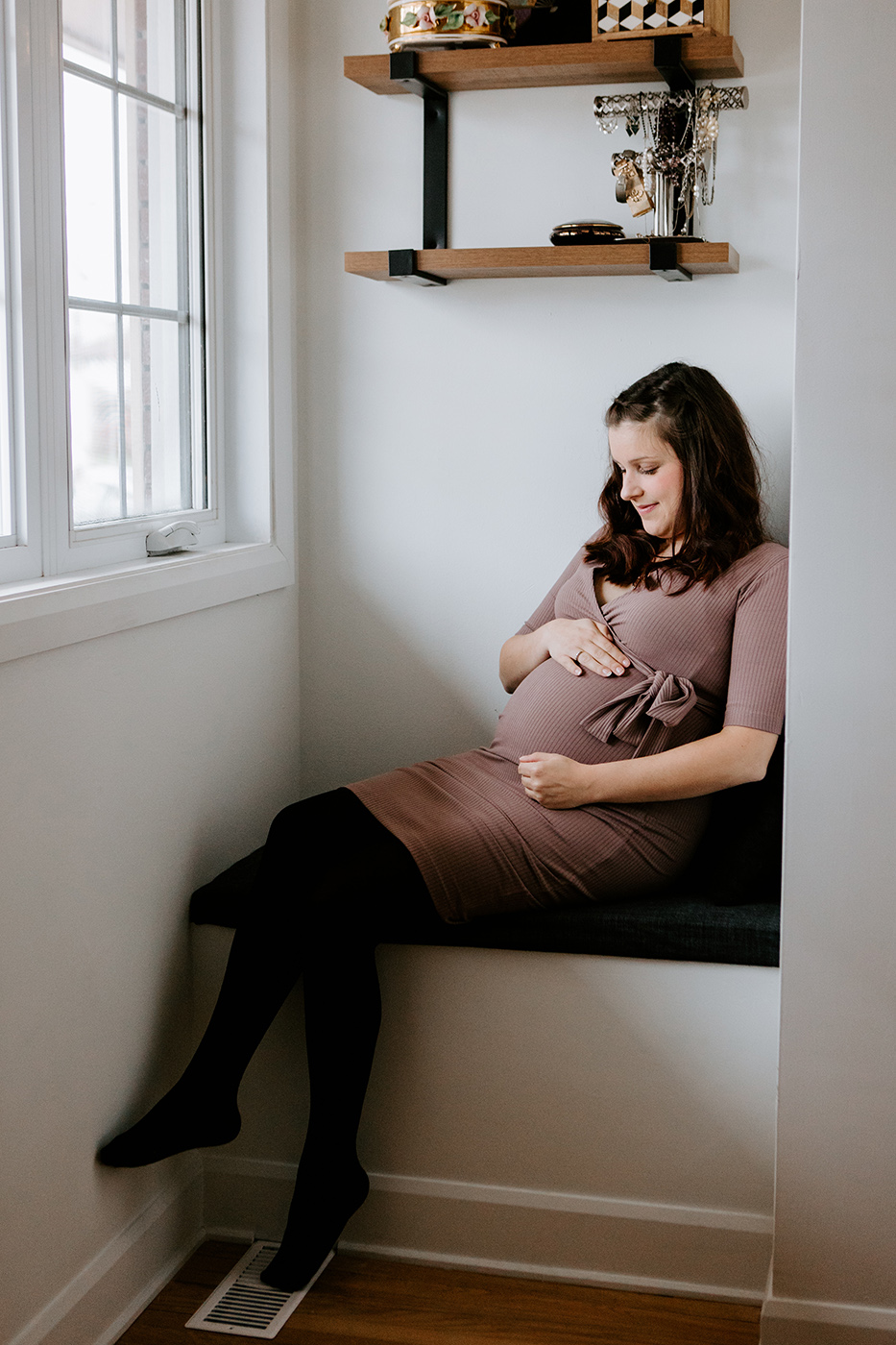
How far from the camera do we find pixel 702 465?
204 centimetres

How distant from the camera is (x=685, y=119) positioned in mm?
2160

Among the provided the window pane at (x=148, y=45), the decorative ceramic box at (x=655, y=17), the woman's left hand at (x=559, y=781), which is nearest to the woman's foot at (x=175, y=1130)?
the woman's left hand at (x=559, y=781)

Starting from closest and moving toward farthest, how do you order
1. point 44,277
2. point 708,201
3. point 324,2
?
point 44,277 < point 708,201 < point 324,2

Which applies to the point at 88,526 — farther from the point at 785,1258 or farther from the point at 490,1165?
the point at 785,1258

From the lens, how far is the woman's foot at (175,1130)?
180cm

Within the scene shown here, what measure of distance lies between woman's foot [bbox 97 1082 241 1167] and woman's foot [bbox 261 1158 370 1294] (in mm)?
135

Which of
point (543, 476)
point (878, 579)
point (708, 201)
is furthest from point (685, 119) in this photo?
point (878, 579)

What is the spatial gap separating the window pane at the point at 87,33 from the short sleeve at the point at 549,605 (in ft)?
3.55

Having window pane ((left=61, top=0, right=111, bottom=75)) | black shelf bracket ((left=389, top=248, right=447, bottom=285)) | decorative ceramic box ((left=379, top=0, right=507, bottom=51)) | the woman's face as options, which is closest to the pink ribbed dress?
the woman's face

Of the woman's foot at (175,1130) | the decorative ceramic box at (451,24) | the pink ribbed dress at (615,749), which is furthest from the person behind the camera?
the decorative ceramic box at (451,24)

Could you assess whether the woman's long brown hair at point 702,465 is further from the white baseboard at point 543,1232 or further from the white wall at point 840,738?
the white baseboard at point 543,1232

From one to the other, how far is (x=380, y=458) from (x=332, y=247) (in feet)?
1.33

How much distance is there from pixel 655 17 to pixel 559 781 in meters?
1.24

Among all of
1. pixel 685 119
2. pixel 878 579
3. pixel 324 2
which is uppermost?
pixel 324 2
